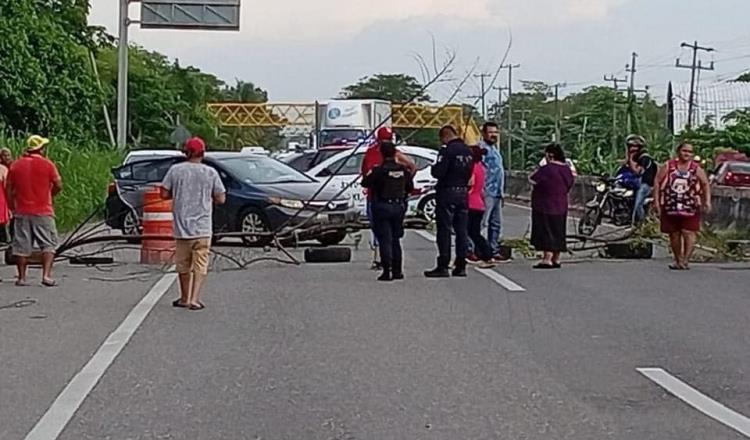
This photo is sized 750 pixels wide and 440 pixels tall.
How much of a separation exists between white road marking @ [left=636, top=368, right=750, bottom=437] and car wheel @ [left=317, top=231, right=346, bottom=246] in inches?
412

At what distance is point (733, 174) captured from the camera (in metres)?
34.4

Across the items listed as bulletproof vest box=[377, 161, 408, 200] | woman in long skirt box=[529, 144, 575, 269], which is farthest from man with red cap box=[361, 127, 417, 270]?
woman in long skirt box=[529, 144, 575, 269]

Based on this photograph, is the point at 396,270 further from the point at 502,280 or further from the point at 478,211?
the point at 478,211

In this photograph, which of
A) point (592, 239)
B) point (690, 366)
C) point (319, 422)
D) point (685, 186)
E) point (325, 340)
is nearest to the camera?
point (319, 422)

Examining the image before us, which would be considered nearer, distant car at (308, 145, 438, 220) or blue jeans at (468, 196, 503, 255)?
blue jeans at (468, 196, 503, 255)

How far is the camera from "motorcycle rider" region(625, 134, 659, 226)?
24.3 m

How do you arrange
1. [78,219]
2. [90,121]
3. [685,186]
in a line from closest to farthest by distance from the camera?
[685,186] < [78,219] < [90,121]

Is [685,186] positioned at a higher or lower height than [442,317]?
higher

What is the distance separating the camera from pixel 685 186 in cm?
1789

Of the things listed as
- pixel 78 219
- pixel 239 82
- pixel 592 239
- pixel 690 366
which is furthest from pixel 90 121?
pixel 239 82

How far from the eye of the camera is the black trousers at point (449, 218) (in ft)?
53.1

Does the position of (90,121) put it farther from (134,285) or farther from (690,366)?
(690,366)

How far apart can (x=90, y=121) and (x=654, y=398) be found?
33.8m

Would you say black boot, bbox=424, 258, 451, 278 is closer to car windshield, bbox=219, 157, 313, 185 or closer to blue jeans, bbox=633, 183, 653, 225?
car windshield, bbox=219, 157, 313, 185
